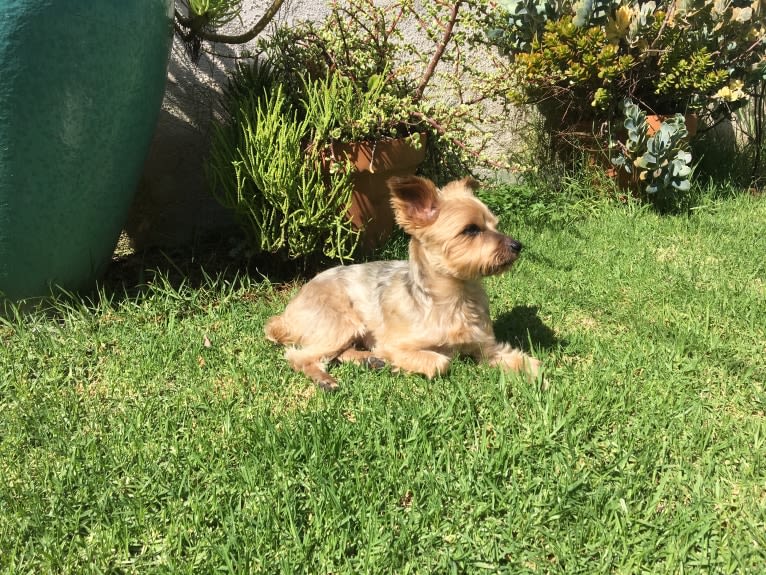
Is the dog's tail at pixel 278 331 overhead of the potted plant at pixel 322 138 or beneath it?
beneath

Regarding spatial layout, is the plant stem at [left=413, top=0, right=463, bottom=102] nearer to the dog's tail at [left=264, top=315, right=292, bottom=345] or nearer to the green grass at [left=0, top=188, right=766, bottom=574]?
the green grass at [left=0, top=188, right=766, bottom=574]

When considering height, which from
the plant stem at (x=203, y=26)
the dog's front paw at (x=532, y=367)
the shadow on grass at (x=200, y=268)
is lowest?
the shadow on grass at (x=200, y=268)

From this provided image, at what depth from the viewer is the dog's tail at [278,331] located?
3.99m

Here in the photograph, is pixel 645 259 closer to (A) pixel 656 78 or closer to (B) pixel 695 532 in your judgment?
(A) pixel 656 78

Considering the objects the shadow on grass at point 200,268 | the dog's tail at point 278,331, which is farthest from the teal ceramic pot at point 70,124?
the dog's tail at point 278,331

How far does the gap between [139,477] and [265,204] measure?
2.35 m

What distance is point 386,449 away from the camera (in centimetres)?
281

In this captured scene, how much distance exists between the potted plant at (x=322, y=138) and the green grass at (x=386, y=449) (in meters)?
0.78

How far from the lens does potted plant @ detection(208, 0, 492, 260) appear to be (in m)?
4.53

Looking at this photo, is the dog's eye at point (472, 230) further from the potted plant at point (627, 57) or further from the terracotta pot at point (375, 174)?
the potted plant at point (627, 57)

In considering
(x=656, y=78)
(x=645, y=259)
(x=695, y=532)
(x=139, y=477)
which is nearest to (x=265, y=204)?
(x=139, y=477)

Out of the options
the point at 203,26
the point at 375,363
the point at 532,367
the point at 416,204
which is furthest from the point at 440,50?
the point at 532,367

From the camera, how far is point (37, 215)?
3.98m

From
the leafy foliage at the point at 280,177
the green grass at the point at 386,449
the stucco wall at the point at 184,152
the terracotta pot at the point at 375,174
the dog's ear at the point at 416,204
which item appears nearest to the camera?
the green grass at the point at 386,449
